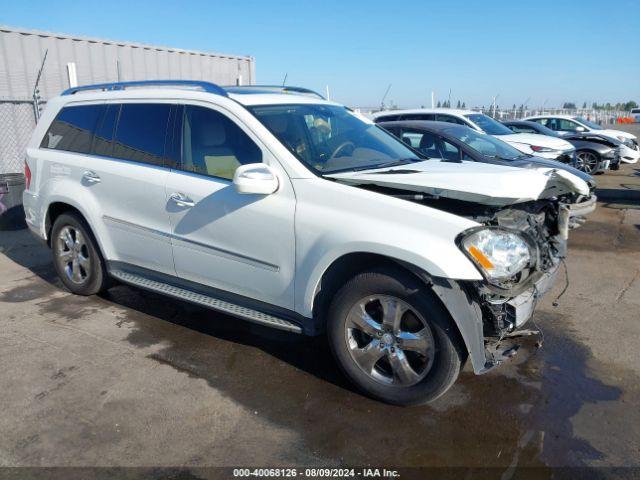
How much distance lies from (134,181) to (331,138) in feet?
5.29

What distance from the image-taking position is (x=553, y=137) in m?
12.1

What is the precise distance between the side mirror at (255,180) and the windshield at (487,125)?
331 inches

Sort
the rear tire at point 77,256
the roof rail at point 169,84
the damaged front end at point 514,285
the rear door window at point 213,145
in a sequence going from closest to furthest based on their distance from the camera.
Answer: the damaged front end at point 514,285
the rear door window at point 213,145
the roof rail at point 169,84
the rear tire at point 77,256

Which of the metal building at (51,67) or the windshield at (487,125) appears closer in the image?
the metal building at (51,67)

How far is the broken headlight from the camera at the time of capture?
113 inches

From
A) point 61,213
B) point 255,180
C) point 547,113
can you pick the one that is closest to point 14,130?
point 61,213

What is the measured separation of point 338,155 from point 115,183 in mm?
1904

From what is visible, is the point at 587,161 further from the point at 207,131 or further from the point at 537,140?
the point at 207,131

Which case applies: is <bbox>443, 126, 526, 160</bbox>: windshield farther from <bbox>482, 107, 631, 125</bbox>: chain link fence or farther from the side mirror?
<bbox>482, 107, 631, 125</bbox>: chain link fence

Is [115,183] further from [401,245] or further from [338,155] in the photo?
[401,245]

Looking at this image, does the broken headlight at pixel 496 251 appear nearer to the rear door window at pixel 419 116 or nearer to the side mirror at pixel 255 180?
the side mirror at pixel 255 180

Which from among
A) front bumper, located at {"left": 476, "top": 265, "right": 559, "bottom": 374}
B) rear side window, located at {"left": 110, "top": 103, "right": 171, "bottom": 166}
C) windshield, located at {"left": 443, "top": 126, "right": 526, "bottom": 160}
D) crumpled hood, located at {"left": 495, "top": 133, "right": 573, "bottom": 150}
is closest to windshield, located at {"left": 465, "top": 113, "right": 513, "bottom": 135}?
crumpled hood, located at {"left": 495, "top": 133, "right": 573, "bottom": 150}

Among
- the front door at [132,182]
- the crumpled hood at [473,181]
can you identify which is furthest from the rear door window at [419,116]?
the front door at [132,182]

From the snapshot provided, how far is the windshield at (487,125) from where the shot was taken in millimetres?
10927
